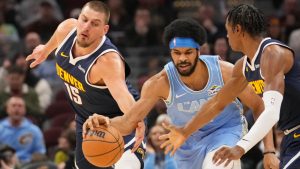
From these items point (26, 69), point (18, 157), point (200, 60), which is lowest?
point (18, 157)

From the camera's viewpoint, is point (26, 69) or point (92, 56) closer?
point (92, 56)

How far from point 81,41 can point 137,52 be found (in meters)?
7.07

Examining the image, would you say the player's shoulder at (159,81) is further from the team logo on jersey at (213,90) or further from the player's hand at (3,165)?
the player's hand at (3,165)

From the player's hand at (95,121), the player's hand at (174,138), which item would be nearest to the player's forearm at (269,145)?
the player's hand at (174,138)

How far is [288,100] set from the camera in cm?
637

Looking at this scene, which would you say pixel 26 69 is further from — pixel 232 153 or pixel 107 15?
pixel 232 153

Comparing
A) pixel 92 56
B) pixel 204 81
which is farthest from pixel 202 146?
pixel 92 56

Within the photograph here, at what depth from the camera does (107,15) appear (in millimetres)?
7824

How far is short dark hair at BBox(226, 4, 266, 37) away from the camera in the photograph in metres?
6.38

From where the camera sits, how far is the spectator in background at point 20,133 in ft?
37.7

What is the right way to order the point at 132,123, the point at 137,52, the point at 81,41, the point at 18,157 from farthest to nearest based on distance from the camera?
the point at 137,52, the point at 18,157, the point at 81,41, the point at 132,123

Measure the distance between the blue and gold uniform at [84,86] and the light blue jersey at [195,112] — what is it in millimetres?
580

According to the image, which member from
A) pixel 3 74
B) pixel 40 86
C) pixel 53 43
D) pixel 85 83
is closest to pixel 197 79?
pixel 85 83

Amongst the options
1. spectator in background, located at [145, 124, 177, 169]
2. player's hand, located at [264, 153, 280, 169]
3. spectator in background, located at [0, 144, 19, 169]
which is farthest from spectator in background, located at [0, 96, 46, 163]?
player's hand, located at [264, 153, 280, 169]
